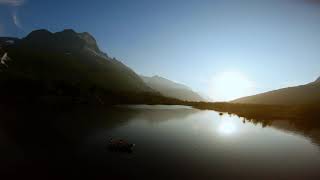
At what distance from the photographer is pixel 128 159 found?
3014 inches

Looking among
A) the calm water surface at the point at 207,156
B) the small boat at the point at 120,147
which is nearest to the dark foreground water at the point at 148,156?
the calm water surface at the point at 207,156

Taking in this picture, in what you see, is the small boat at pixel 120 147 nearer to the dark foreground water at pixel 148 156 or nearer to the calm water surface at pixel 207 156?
the dark foreground water at pixel 148 156

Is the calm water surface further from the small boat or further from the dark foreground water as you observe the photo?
the small boat

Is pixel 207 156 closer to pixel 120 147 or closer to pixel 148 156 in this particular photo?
pixel 148 156

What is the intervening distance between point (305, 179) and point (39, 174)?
5453 centimetres

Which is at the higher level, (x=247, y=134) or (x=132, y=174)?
(x=247, y=134)

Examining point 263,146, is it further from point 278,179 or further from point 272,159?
point 278,179

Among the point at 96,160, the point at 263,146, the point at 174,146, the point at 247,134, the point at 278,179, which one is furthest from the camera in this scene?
the point at 247,134

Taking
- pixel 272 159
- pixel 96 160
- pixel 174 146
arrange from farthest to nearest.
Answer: pixel 174 146 → pixel 272 159 → pixel 96 160

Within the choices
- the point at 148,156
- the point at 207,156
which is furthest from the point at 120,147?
the point at 207,156

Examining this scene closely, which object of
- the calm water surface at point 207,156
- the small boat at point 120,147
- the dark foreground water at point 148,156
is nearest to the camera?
the dark foreground water at point 148,156

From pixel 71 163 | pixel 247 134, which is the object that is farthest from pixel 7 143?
pixel 247 134

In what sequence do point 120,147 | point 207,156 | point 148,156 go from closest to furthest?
1. point 148,156
2. point 120,147
3. point 207,156

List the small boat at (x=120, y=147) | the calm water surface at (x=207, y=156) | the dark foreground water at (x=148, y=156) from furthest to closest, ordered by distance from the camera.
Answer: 1. the small boat at (x=120, y=147)
2. the calm water surface at (x=207, y=156)
3. the dark foreground water at (x=148, y=156)
